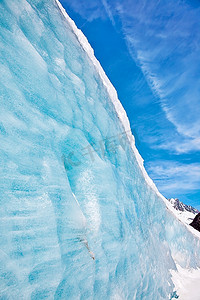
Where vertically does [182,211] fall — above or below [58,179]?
above

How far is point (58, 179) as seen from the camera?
210 centimetres

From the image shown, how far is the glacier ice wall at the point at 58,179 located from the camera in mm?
1647

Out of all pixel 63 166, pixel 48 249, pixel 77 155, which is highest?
pixel 77 155

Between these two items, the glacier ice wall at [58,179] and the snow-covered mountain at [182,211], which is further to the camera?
the snow-covered mountain at [182,211]

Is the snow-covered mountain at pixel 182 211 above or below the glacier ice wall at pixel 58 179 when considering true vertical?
above

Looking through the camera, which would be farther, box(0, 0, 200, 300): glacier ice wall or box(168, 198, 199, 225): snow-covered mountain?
box(168, 198, 199, 225): snow-covered mountain

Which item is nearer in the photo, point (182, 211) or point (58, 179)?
point (58, 179)

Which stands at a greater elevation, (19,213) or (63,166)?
(63,166)

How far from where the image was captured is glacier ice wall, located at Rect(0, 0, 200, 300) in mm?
1647

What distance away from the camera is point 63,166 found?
7.43ft

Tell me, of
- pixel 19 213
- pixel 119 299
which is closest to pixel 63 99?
pixel 19 213

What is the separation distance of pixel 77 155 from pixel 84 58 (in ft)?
6.21

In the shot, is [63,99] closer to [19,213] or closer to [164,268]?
[19,213]

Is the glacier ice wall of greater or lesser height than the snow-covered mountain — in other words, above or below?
below
